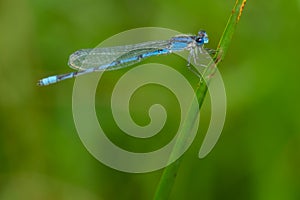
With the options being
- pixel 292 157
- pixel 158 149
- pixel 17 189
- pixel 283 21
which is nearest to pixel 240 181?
pixel 292 157

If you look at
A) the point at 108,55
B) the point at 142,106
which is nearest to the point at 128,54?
the point at 108,55

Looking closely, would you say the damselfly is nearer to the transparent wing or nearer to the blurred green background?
the transparent wing

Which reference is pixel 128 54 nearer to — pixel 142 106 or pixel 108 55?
pixel 108 55

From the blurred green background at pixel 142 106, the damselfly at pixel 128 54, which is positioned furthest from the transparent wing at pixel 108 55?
the blurred green background at pixel 142 106

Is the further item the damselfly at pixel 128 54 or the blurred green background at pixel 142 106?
the damselfly at pixel 128 54

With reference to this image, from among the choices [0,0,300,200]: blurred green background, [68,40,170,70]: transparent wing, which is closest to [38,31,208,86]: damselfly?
[68,40,170,70]: transparent wing

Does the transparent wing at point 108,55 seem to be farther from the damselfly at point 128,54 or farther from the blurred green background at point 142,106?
the blurred green background at point 142,106
